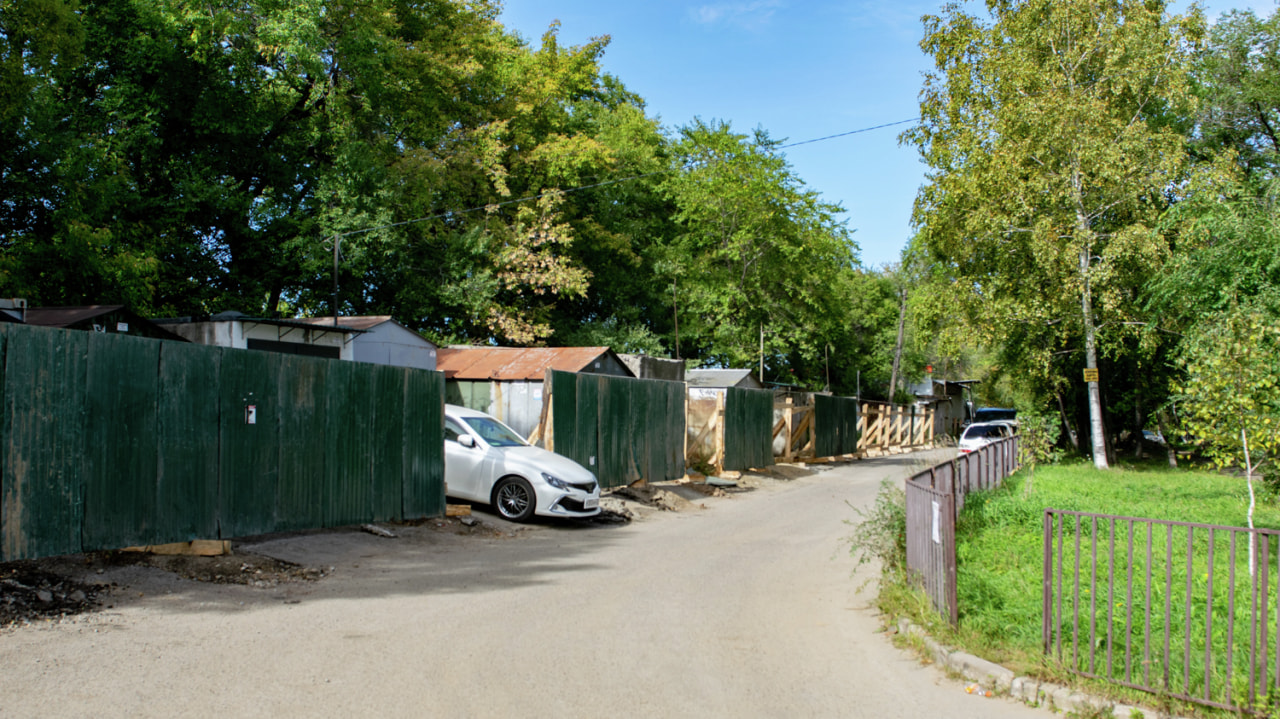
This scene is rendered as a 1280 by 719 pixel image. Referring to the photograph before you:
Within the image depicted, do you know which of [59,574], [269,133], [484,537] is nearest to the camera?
[59,574]

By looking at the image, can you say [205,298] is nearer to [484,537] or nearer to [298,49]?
[298,49]

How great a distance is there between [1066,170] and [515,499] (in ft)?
62.8

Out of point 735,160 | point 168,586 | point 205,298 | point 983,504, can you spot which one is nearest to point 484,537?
point 168,586

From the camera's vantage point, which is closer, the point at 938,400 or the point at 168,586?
the point at 168,586

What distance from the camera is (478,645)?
6406 millimetres

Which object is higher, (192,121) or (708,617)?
(192,121)

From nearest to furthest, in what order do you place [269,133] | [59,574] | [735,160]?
[59,574] → [269,133] → [735,160]

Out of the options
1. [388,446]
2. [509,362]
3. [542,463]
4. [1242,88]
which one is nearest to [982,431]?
[1242,88]

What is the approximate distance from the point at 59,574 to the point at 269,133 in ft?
90.7

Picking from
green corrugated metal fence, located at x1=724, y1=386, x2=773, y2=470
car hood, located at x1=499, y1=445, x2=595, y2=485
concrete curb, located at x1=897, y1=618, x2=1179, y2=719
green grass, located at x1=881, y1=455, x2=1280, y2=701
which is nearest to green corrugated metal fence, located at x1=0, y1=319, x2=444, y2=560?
car hood, located at x1=499, y1=445, x2=595, y2=485

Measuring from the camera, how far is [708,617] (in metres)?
7.68

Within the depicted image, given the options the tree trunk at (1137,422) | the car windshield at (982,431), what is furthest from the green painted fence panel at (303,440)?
the tree trunk at (1137,422)

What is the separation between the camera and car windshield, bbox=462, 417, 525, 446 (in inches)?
547

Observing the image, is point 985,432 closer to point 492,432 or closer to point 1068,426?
point 1068,426
